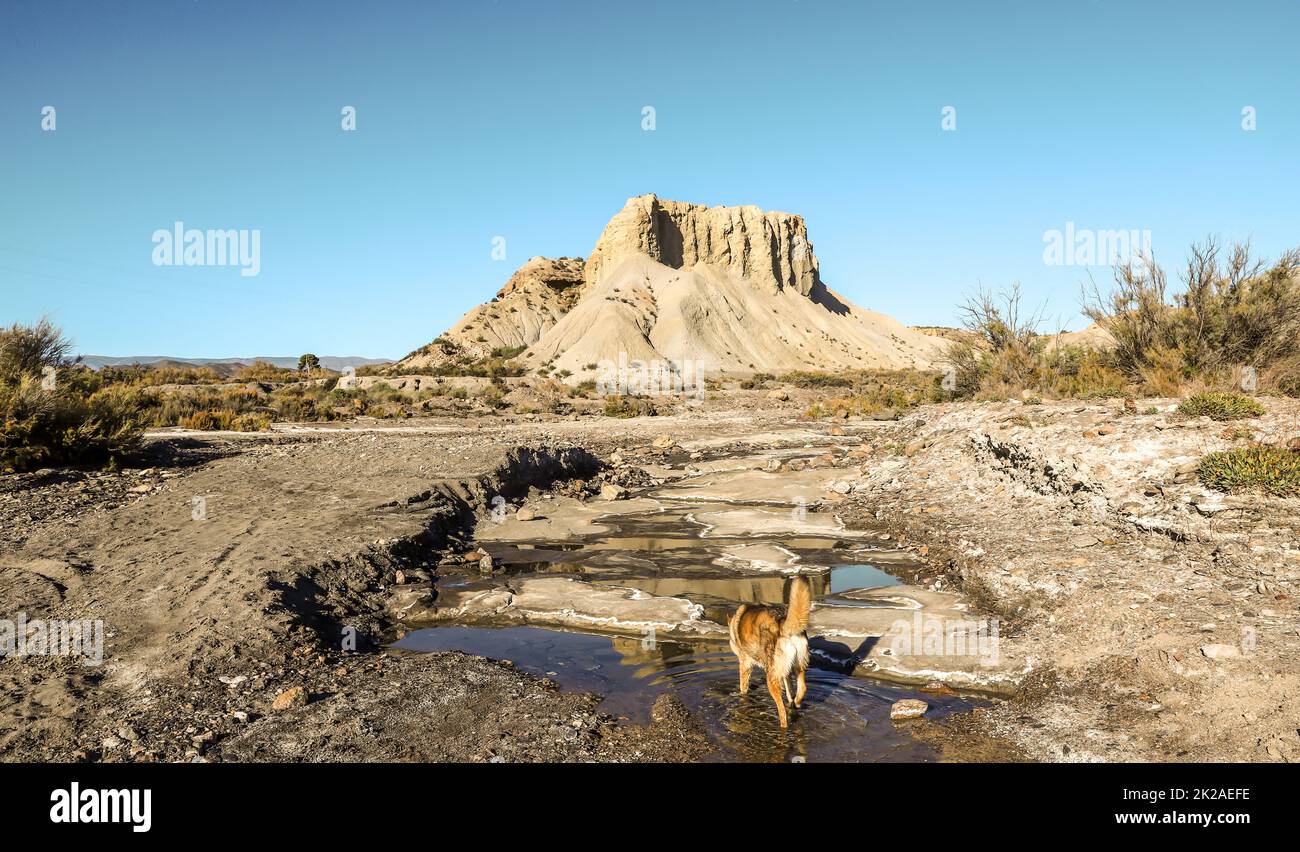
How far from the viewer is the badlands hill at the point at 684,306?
63.7 metres

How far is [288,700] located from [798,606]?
351 cm

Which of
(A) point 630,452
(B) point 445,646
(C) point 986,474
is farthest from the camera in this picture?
(A) point 630,452

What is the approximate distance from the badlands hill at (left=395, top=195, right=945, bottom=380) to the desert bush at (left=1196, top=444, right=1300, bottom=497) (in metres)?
51.1

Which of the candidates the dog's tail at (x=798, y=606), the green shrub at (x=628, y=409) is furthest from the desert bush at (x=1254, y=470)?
the green shrub at (x=628, y=409)

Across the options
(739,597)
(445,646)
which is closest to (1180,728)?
(739,597)

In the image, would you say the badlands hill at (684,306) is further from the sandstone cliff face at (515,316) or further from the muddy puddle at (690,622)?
the muddy puddle at (690,622)

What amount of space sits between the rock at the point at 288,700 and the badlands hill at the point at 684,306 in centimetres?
5363

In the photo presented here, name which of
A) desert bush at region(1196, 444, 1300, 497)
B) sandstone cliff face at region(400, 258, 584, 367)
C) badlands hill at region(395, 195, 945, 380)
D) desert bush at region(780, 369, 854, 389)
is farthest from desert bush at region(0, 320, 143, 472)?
sandstone cliff face at region(400, 258, 584, 367)

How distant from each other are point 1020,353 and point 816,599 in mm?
14357

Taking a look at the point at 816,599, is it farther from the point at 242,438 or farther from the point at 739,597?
the point at 242,438

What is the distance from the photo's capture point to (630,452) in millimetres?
21125

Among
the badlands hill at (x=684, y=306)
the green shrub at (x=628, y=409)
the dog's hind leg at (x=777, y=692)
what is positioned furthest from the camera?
the badlands hill at (x=684, y=306)

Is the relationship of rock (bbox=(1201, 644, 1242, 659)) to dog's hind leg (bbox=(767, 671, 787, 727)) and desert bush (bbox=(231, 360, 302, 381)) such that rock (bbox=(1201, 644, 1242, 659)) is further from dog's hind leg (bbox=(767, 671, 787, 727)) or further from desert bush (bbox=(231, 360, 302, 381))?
desert bush (bbox=(231, 360, 302, 381))

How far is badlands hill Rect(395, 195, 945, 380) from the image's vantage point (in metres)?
63.7
